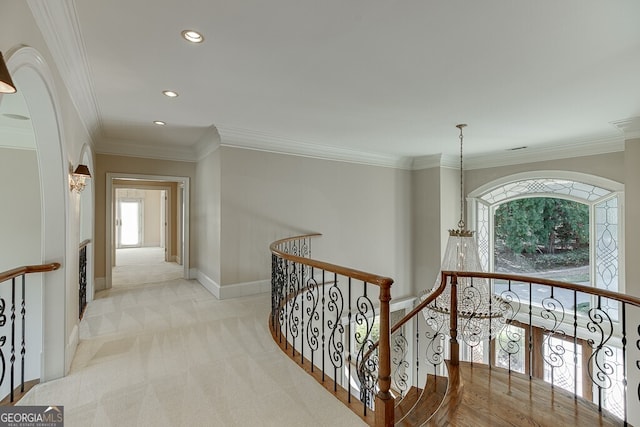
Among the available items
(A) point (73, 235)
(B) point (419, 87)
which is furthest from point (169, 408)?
(B) point (419, 87)

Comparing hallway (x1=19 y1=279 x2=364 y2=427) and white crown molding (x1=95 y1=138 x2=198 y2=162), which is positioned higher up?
white crown molding (x1=95 y1=138 x2=198 y2=162)

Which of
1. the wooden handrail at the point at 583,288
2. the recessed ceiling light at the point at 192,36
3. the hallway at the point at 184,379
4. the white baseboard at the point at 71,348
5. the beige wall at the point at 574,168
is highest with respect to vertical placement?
the recessed ceiling light at the point at 192,36

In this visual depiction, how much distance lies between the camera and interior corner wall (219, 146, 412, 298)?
4.90 metres

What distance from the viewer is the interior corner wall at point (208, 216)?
4.91 m

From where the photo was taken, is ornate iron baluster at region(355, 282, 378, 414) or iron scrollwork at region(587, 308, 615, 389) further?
iron scrollwork at region(587, 308, 615, 389)

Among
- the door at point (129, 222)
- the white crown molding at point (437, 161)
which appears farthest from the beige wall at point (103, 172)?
the door at point (129, 222)

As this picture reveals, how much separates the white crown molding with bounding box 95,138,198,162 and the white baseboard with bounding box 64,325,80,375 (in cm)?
347

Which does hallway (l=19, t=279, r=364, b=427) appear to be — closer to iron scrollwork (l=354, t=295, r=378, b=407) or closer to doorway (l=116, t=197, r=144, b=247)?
iron scrollwork (l=354, t=295, r=378, b=407)

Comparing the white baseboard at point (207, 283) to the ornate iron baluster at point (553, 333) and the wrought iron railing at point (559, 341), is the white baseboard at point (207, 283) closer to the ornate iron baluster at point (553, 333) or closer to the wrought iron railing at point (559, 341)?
the wrought iron railing at point (559, 341)

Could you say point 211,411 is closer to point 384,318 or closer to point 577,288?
point 384,318

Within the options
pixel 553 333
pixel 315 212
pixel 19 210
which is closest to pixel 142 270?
pixel 19 210

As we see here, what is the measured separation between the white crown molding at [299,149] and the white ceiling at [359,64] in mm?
89

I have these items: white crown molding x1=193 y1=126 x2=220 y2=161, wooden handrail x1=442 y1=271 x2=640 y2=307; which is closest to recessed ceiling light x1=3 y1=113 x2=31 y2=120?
white crown molding x1=193 y1=126 x2=220 y2=161

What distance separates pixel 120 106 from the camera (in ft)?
12.3
